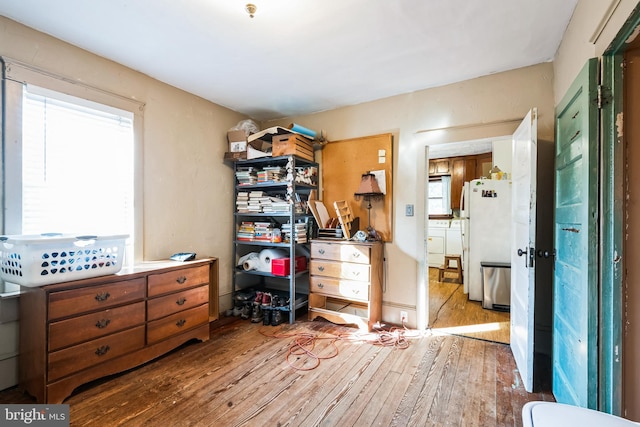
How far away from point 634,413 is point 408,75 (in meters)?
2.52

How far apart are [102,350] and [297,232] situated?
1822mm

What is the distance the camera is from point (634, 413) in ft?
3.71

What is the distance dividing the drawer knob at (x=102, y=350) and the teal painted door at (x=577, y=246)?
106 inches

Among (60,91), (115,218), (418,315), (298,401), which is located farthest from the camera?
(418,315)

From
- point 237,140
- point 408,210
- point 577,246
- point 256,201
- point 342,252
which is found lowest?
point 342,252

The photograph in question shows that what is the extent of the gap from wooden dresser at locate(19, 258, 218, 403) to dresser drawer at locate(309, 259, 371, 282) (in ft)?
3.87

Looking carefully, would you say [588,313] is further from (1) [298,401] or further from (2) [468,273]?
(2) [468,273]

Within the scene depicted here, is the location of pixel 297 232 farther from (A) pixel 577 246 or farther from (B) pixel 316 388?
(A) pixel 577 246

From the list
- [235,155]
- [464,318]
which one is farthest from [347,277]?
[235,155]

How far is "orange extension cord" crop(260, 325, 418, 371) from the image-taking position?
7.41 ft

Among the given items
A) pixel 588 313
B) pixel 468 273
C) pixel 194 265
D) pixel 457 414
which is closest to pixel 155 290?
pixel 194 265

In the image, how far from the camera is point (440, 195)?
18.9 ft

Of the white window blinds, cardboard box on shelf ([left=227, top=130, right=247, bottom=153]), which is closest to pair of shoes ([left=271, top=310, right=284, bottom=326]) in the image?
the white window blinds

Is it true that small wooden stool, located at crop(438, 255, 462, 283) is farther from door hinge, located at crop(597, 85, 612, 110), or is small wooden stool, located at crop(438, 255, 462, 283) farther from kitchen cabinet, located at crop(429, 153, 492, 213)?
door hinge, located at crop(597, 85, 612, 110)
